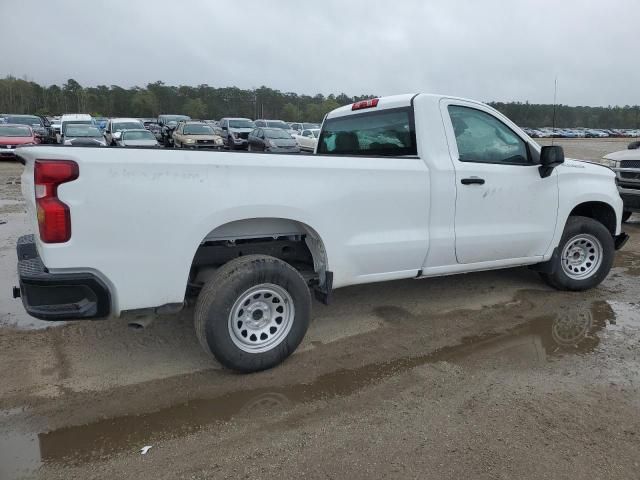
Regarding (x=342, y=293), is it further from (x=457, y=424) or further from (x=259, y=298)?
(x=457, y=424)

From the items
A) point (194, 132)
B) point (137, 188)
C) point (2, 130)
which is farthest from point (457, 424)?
point (2, 130)

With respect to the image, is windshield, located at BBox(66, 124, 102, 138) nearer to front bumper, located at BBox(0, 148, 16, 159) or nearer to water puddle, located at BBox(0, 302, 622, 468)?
front bumper, located at BBox(0, 148, 16, 159)

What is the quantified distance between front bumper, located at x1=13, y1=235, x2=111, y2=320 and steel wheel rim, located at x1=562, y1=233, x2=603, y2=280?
459 centimetres

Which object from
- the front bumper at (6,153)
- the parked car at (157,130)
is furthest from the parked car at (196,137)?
the parked car at (157,130)

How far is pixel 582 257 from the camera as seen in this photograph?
18.0 ft

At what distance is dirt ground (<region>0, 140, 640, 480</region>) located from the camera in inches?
104

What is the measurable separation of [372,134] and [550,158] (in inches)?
66.1

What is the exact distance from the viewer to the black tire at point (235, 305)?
3.30 meters

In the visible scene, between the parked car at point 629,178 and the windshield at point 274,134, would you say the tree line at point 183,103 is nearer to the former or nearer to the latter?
the windshield at point 274,134

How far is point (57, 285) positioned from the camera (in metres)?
2.87

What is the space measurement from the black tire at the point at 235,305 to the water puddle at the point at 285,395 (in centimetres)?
25

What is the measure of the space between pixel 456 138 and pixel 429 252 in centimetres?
106

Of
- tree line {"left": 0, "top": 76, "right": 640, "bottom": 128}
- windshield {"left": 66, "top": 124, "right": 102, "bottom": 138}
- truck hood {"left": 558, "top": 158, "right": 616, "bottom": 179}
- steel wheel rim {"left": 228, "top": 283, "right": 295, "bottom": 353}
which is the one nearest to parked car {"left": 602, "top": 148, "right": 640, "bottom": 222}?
truck hood {"left": 558, "top": 158, "right": 616, "bottom": 179}

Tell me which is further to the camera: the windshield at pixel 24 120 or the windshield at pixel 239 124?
the windshield at pixel 24 120
